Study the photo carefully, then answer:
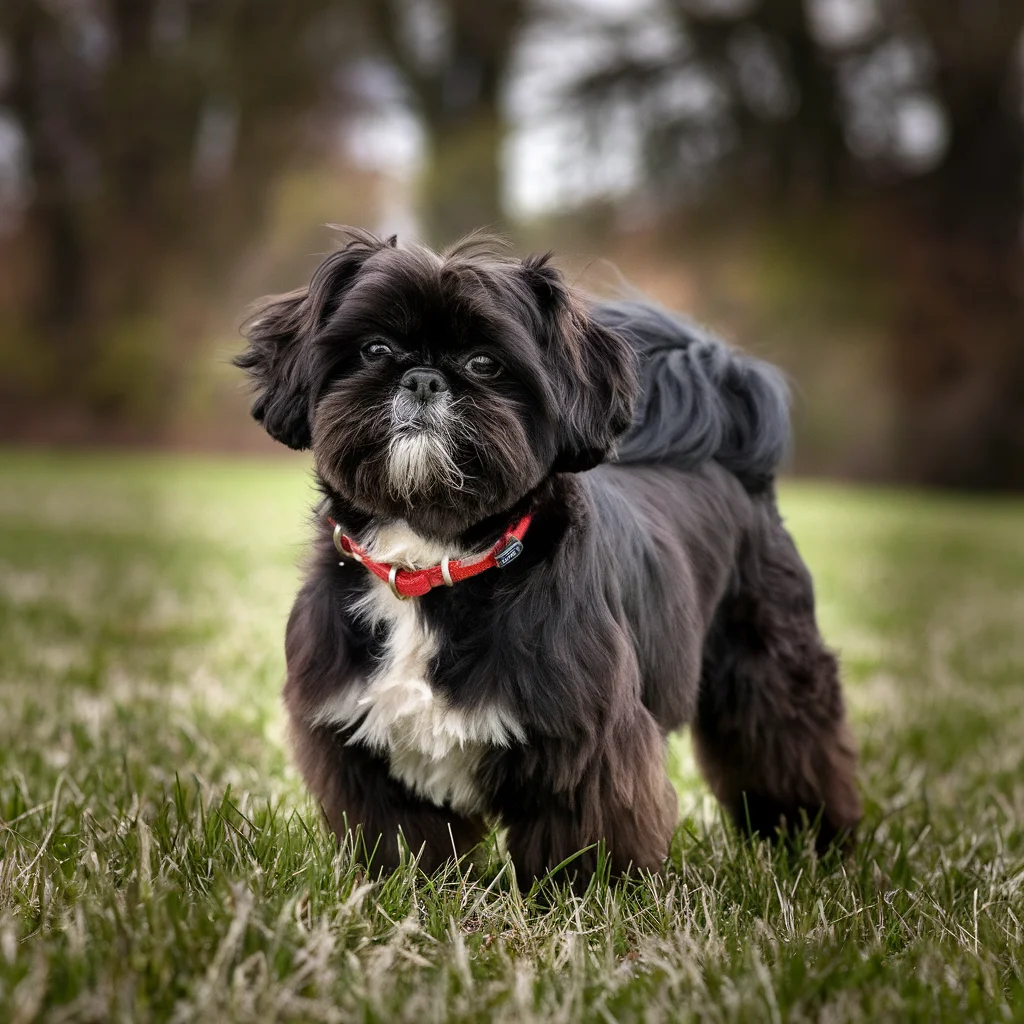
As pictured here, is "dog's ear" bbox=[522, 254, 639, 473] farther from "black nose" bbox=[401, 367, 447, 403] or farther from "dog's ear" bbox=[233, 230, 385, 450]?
"dog's ear" bbox=[233, 230, 385, 450]

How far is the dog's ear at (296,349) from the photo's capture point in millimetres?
2631

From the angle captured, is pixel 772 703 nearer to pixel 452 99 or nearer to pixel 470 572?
pixel 470 572

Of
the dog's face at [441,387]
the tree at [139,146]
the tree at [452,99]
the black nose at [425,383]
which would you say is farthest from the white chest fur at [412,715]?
the tree at [139,146]

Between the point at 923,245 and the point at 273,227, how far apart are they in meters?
14.4

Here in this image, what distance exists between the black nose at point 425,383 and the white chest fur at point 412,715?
0.31 meters

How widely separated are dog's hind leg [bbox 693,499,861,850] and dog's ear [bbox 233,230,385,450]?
1.35 metres

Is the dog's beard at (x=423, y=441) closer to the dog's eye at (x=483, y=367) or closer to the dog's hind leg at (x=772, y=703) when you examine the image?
the dog's eye at (x=483, y=367)

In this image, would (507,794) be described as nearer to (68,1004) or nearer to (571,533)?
(571,533)

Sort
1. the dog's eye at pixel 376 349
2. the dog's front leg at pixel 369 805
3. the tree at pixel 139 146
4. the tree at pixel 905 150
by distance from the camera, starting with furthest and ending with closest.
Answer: the tree at pixel 139 146 < the tree at pixel 905 150 < the dog's front leg at pixel 369 805 < the dog's eye at pixel 376 349

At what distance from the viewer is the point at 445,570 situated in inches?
99.5

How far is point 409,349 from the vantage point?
8.34ft

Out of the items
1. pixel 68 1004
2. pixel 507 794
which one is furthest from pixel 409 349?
pixel 68 1004

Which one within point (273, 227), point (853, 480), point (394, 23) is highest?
point (394, 23)

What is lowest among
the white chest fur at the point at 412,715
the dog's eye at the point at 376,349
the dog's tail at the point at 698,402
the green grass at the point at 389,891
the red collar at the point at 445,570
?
the green grass at the point at 389,891
